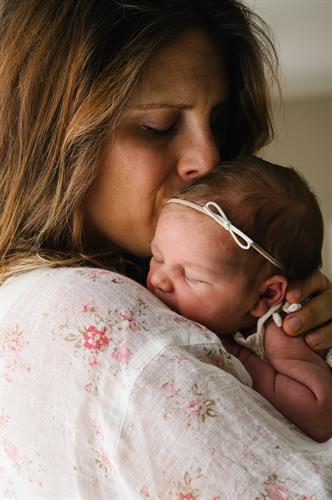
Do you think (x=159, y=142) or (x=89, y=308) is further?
(x=159, y=142)

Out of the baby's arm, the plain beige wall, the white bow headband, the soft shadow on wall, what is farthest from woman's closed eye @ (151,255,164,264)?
the plain beige wall

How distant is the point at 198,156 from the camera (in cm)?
134

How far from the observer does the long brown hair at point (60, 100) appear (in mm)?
1209

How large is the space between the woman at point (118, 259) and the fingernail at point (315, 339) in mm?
19

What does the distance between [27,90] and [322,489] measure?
83 cm

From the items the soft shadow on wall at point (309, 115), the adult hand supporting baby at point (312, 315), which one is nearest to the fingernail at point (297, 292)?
the adult hand supporting baby at point (312, 315)

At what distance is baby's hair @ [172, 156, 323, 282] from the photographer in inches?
47.1

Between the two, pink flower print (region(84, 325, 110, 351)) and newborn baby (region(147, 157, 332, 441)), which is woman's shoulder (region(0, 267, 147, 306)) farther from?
newborn baby (region(147, 157, 332, 441))

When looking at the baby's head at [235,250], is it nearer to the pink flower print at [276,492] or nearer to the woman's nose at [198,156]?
the woman's nose at [198,156]

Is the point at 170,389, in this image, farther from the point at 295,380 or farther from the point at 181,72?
the point at 181,72

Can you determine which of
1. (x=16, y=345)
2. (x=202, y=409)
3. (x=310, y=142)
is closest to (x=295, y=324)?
(x=202, y=409)

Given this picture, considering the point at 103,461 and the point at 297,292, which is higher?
the point at 297,292

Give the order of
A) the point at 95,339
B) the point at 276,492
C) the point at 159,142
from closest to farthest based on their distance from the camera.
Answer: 1. the point at 276,492
2. the point at 95,339
3. the point at 159,142

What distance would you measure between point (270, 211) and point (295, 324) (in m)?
0.20
